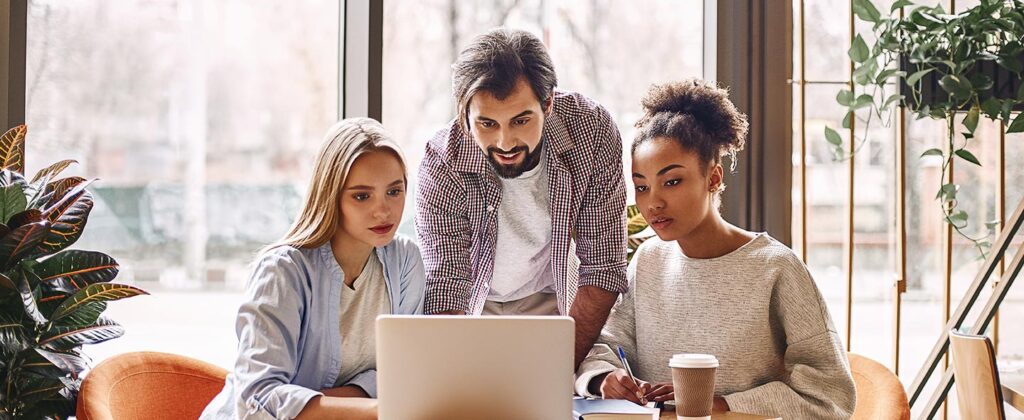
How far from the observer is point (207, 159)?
2768 mm

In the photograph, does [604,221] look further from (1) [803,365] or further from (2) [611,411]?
(2) [611,411]

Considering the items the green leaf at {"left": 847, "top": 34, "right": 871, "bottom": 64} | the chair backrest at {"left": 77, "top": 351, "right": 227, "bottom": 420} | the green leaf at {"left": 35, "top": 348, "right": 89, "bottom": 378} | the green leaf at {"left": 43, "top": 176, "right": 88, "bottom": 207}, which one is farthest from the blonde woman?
the green leaf at {"left": 847, "top": 34, "right": 871, "bottom": 64}

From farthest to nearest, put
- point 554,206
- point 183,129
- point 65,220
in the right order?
1. point 183,129
2. point 554,206
3. point 65,220

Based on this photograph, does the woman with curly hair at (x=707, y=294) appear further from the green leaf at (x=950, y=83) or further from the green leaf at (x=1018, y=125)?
the green leaf at (x=1018, y=125)

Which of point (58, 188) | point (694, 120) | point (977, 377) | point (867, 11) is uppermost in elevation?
point (867, 11)

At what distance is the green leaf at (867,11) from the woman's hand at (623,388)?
1266 millimetres

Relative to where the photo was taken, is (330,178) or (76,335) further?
(76,335)

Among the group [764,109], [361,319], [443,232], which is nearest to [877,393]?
[764,109]

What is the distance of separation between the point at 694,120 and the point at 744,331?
47 centimetres

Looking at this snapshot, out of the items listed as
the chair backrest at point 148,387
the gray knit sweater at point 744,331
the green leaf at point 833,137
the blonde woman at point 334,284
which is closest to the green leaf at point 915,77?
the green leaf at point 833,137

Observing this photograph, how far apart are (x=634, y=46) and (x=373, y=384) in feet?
4.80

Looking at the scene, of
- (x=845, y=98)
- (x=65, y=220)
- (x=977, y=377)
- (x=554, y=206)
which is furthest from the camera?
(x=845, y=98)

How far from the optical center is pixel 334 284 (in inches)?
77.7

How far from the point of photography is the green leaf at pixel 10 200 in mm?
2045
